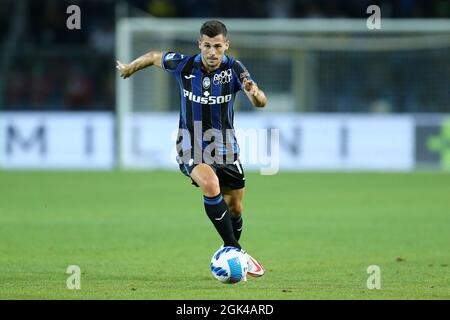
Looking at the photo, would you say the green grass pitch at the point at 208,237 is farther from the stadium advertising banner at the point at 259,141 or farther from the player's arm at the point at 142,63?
the player's arm at the point at 142,63

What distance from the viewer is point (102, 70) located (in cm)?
2791

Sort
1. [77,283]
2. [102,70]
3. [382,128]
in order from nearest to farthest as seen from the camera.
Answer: [77,283]
[382,128]
[102,70]

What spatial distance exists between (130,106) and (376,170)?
5.89 meters

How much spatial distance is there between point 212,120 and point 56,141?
1523cm

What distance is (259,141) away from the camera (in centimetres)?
2261

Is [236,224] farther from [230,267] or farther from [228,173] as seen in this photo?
[230,267]

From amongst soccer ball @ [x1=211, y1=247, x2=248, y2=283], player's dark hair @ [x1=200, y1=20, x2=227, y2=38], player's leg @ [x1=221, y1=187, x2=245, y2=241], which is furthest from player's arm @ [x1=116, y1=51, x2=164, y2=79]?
soccer ball @ [x1=211, y1=247, x2=248, y2=283]

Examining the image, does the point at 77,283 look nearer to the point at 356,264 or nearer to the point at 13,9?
the point at 356,264

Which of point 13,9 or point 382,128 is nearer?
point 382,128

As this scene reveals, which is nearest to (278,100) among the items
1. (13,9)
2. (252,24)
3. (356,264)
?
(252,24)

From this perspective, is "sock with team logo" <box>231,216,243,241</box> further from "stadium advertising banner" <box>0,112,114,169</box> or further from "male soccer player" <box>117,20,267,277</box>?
"stadium advertising banner" <box>0,112,114,169</box>

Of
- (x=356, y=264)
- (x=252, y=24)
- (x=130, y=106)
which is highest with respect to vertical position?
(x=252, y=24)

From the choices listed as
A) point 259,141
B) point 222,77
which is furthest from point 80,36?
point 222,77

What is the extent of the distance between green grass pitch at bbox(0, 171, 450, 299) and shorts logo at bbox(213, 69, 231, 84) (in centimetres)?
169
